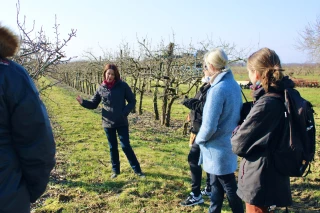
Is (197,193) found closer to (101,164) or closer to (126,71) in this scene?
(101,164)

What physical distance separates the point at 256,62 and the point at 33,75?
12.4 feet

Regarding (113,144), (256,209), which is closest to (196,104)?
(256,209)

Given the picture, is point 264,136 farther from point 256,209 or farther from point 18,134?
point 18,134

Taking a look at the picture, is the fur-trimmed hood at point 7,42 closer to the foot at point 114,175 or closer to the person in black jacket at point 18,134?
the person in black jacket at point 18,134

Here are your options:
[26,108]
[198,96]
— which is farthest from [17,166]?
[198,96]

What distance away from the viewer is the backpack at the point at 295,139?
2250mm

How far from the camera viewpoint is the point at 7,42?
183 centimetres

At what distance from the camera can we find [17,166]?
184 centimetres

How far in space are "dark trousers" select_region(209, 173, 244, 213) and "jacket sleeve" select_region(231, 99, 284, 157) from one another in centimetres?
80

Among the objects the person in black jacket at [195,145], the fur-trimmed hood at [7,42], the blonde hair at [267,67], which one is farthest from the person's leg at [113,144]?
the fur-trimmed hood at [7,42]

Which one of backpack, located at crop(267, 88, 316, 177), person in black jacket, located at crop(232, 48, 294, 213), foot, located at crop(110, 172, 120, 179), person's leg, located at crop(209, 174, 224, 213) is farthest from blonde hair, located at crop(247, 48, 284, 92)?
foot, located at crop(110, 172, 120, 179)

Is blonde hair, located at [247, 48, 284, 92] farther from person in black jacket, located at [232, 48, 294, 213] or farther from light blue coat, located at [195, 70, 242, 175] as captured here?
light blue coat, located at [195, 70, 242, 175]

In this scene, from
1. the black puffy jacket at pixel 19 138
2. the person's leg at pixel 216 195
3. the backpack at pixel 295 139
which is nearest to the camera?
the black puffy jacket at pixel 19 138

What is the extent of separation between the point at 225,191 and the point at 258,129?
113cm
